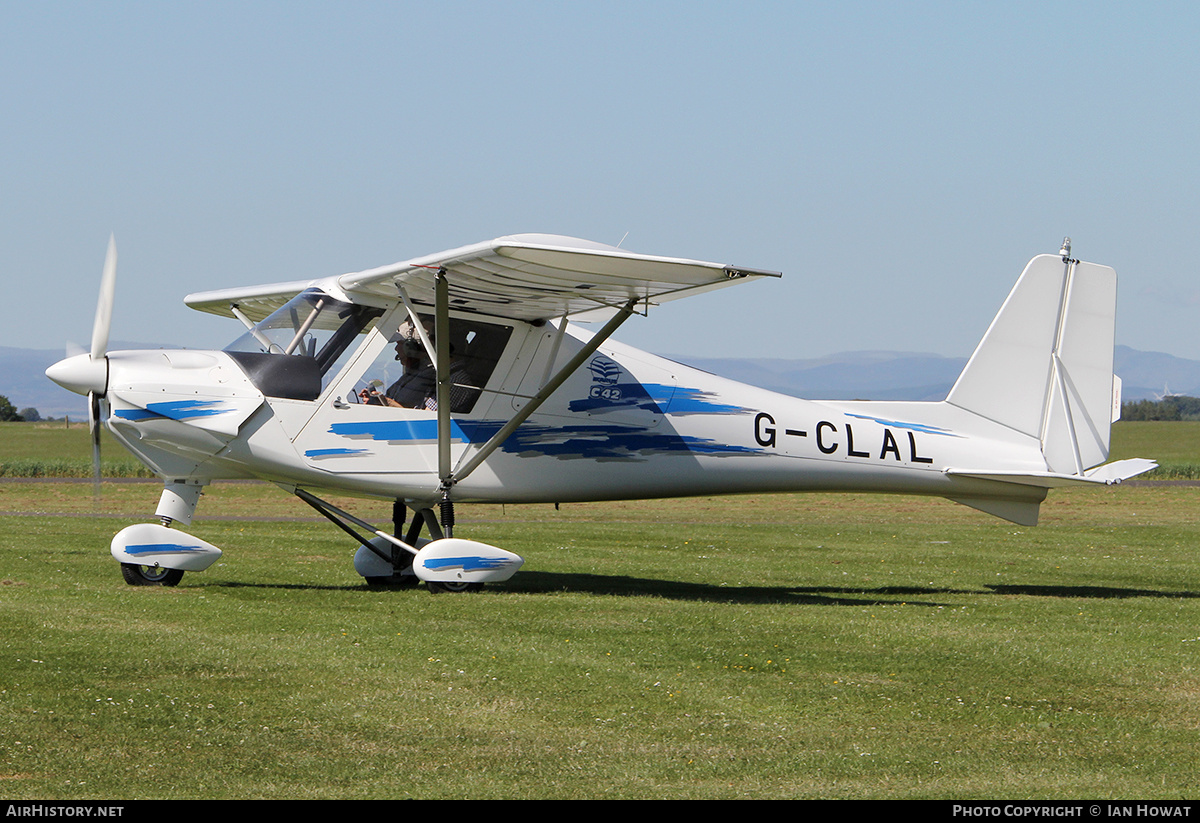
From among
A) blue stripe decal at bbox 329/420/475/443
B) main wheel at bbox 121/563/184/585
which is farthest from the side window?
main wheel at bbox 121/563/184/585

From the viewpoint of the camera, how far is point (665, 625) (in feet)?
35.0

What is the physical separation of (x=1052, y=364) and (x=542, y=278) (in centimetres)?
661

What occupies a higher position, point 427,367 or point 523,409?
point 427,367

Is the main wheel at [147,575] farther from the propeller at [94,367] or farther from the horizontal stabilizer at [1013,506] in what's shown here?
the horizontal stabilizer at [1013,506]

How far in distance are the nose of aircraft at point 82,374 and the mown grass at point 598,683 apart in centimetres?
196

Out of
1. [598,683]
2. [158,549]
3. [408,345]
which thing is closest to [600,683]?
[598,683]

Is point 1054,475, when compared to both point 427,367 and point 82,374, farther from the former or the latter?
point 82,374

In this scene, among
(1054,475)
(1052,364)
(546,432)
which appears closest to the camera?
(546,432)

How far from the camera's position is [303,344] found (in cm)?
1250

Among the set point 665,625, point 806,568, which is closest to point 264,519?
point 806,568

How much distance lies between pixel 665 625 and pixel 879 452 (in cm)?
431

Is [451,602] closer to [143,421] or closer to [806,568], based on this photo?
[143,421]

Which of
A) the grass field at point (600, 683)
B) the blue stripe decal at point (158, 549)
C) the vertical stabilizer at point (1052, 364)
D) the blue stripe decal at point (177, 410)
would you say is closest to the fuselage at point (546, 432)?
the blue stripe decal at point (177, 410)

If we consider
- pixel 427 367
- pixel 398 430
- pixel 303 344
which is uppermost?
pixel 303 344
